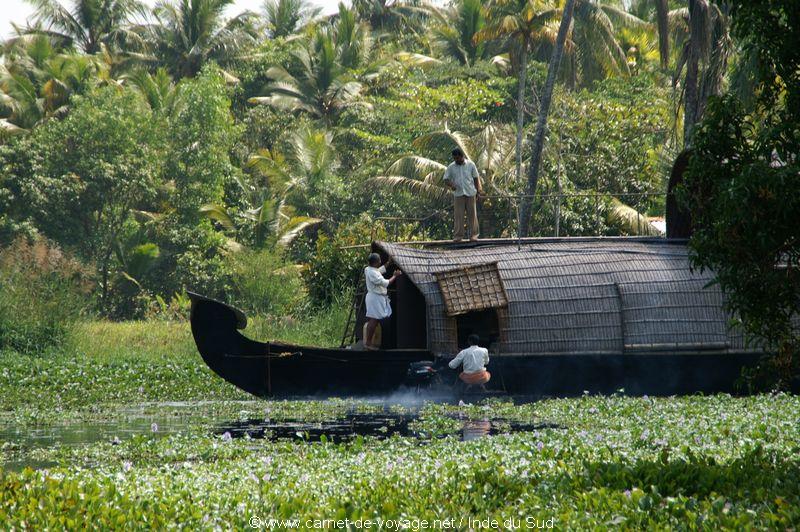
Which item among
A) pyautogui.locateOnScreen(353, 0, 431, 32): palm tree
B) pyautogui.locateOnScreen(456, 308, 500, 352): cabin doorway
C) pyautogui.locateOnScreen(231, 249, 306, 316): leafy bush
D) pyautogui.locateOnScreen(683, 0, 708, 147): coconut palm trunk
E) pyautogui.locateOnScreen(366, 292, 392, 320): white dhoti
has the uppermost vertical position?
pyautogui.locateOnScreen(353, 0, 431, 32): palm tree

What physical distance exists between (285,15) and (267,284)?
19.4 metres

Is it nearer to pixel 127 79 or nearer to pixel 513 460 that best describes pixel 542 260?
pixel 513 460

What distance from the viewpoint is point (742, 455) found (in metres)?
8.61

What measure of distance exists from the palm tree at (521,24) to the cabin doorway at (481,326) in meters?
11.4

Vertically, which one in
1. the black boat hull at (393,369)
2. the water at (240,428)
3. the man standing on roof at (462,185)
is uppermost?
the man standing on roof at (462,185)

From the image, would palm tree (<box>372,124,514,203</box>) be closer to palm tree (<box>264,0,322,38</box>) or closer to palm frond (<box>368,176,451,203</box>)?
palm frond (<box>368,176,451,203</box>)

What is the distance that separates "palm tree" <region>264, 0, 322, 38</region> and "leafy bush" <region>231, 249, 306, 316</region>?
700 inches

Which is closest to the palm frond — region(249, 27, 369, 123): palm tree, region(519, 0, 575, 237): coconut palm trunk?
region(519, 0, 575, 237): coconut palm trunk

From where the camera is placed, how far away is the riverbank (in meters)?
6.55

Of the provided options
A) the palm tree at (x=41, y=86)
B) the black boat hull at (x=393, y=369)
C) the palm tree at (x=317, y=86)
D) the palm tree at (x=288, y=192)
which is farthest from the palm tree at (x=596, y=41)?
the palm tree at (x=41, y=86)

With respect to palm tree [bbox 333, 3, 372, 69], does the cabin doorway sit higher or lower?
lower

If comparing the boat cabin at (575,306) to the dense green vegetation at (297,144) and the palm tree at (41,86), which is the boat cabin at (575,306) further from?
the palm tree at (41,86)

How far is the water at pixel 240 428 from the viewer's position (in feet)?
38.4

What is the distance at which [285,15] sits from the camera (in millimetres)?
44875
